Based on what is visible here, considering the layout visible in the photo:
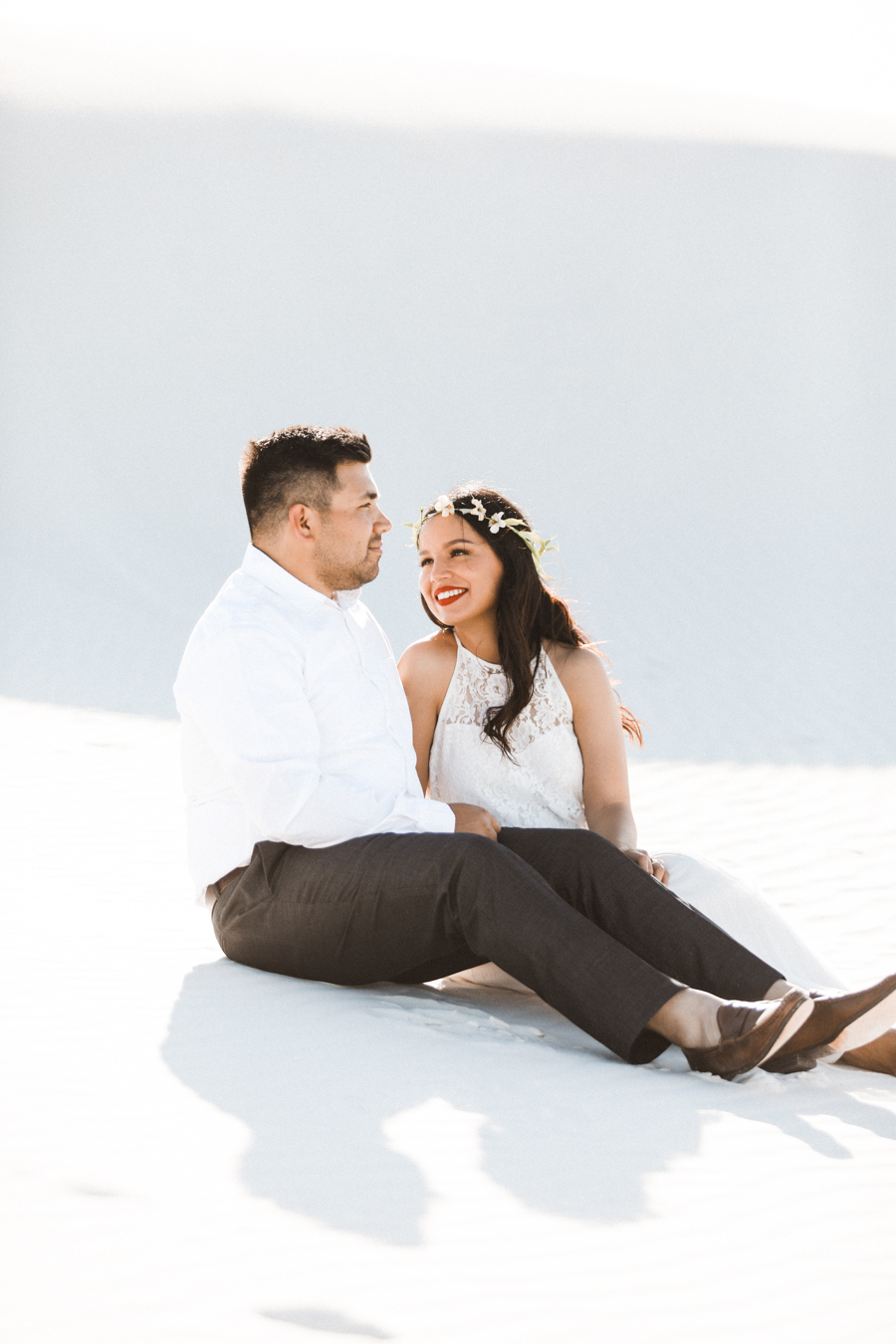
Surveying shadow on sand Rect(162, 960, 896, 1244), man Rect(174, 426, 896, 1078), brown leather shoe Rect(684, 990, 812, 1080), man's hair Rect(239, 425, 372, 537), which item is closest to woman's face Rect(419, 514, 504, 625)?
man Rect(174, 426, 896, 1078)

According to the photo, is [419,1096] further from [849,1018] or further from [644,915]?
[849,1018]

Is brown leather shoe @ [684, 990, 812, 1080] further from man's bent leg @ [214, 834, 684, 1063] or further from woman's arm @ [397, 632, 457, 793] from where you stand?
woman's arm @ [397, 632, 457, 793]

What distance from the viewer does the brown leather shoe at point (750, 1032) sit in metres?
3.16

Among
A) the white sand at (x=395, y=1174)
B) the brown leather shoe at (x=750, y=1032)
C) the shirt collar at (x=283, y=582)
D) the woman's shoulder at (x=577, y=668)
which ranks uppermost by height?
the shirt collar at (x=283, y=582)

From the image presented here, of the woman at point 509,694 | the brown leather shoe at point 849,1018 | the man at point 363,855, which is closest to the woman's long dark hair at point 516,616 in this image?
the woman at point 509,694

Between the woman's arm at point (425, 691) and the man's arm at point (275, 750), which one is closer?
the man's arm at point (275, 750)

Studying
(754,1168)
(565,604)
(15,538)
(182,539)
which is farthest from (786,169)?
(754,1168)

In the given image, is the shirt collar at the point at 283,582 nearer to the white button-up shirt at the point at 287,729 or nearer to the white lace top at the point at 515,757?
the white button-up shirt at the point at 287,729

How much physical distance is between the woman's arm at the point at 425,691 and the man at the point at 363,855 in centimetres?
51

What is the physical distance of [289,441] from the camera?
4.20 meters

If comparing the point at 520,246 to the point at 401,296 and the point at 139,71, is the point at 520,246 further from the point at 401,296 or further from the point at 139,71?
the point at 139,71

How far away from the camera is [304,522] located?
13.7 ft

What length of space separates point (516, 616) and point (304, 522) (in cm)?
96

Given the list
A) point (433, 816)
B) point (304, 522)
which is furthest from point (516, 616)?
point (433, 816)
